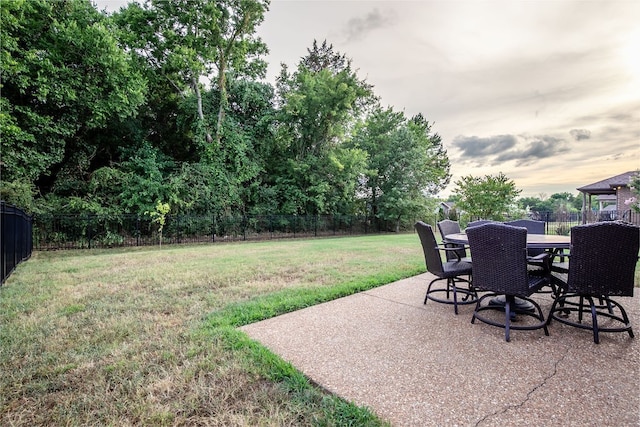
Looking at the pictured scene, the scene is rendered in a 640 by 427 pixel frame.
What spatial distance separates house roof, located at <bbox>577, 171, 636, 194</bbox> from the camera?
1622cm

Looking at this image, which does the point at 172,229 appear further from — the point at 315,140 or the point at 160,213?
the point at 315,140

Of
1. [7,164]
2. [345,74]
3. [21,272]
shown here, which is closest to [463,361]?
[21,272]

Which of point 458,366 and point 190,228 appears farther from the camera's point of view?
point 190,228

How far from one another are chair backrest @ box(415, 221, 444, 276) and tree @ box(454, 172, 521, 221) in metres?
9.44

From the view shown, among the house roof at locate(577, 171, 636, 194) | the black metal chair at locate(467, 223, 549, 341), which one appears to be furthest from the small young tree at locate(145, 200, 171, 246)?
the house roof at locate(577, 171, 636, 194)

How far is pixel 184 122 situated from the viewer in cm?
1592

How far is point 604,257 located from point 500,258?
0.77 metres

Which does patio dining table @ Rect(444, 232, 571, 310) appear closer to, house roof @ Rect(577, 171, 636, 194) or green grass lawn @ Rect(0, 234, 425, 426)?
green grass lawn @ Rect(0, 234, 425, 426)

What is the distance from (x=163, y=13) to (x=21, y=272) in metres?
13.4

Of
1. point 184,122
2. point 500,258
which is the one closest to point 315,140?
point 184,122

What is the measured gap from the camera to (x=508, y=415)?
5.20ft

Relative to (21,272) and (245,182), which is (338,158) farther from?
(21,272)

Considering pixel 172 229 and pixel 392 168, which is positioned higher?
pixel 392 168

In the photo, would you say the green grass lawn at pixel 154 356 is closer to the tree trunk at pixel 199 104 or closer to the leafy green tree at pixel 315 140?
the tree trunk at pixel 199 104
